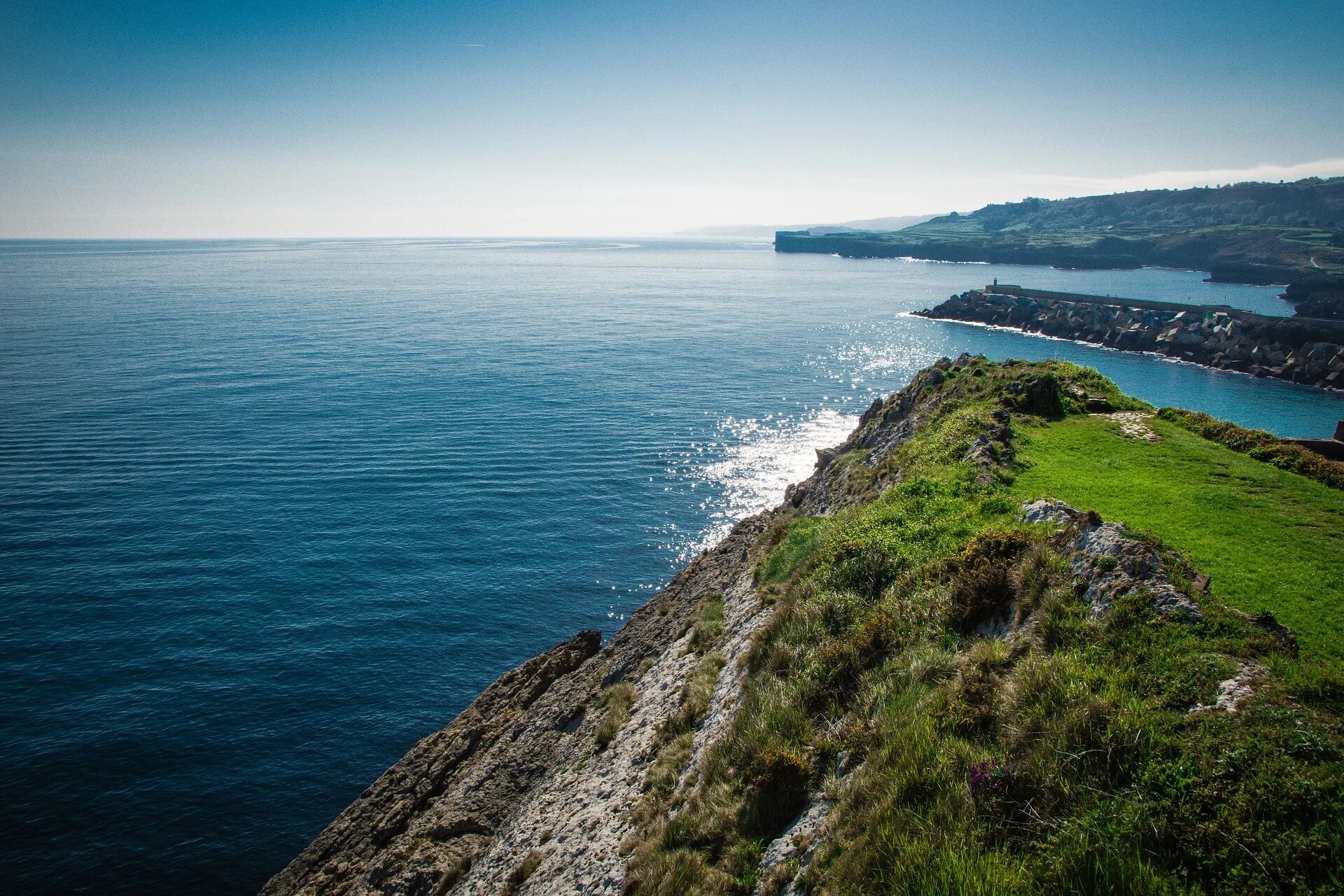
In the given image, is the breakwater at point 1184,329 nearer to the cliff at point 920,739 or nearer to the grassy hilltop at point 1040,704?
the cliff at point 920,739

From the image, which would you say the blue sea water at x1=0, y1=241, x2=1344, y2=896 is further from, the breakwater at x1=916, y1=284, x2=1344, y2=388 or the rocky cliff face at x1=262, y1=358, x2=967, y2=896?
the breakwater at x1=916, y1=284, x2=1344, y2=388

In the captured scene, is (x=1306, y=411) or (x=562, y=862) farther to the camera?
(x=1306, y=411)

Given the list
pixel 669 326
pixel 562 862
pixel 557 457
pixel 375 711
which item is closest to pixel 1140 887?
pixel 562 862

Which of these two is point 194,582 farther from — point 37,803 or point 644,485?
point 644,485

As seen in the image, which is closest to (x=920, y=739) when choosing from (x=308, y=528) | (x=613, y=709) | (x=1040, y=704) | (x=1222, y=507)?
(x=1040, y=704)

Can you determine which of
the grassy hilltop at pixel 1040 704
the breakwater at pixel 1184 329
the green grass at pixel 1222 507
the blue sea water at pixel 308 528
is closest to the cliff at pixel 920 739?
the grassy hilltop at pixel 1040 704

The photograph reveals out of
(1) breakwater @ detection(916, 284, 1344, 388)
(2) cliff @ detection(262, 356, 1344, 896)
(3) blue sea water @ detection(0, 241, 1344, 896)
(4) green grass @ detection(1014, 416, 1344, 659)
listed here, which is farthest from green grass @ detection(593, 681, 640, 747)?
(1) breakwater @ detection(916, 284, 1344, 388)
